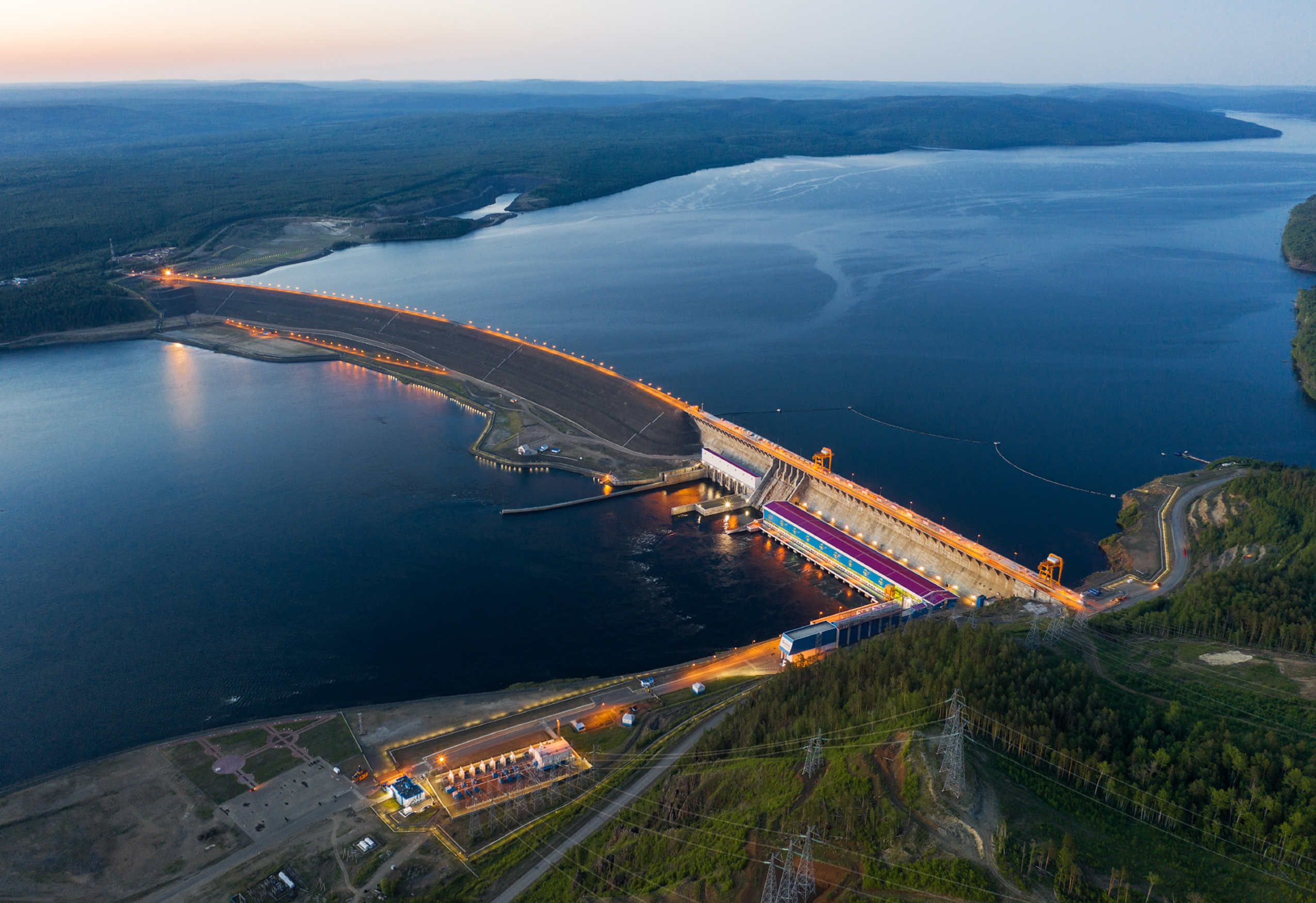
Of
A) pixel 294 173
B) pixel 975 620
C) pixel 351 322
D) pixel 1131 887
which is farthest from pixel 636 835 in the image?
pixel 294 173

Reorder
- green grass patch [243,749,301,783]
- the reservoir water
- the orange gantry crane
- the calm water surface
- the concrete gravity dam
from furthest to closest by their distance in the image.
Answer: the concrete gravity dam, the orange gantry crane, the reservoir water, the calm water surface, green grass patch [243,749,301,783]

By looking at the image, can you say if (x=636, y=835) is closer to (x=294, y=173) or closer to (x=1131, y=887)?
(x=1131, y=887)

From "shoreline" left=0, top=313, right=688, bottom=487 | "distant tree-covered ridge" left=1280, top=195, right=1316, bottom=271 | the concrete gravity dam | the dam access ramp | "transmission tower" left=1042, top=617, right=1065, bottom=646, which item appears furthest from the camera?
"distant tree-covered ridge" left=1280, top=195, right=1316, bottom=271

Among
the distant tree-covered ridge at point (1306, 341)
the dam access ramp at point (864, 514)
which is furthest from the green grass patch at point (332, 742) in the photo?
the distant tree-covered ridge at point (1306, 341)

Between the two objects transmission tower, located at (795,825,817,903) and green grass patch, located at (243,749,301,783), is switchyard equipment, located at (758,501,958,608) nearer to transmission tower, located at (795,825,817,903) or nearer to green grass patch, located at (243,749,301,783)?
transmission tower, located at (795,825,817,903)

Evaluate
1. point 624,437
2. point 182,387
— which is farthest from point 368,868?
point 182,387

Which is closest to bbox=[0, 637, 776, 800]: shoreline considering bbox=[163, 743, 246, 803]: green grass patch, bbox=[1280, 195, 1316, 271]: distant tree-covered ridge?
bbox=[163, 743, 246, 803]: green grass patch

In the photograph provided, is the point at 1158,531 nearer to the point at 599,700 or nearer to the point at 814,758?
the point at 814,758
